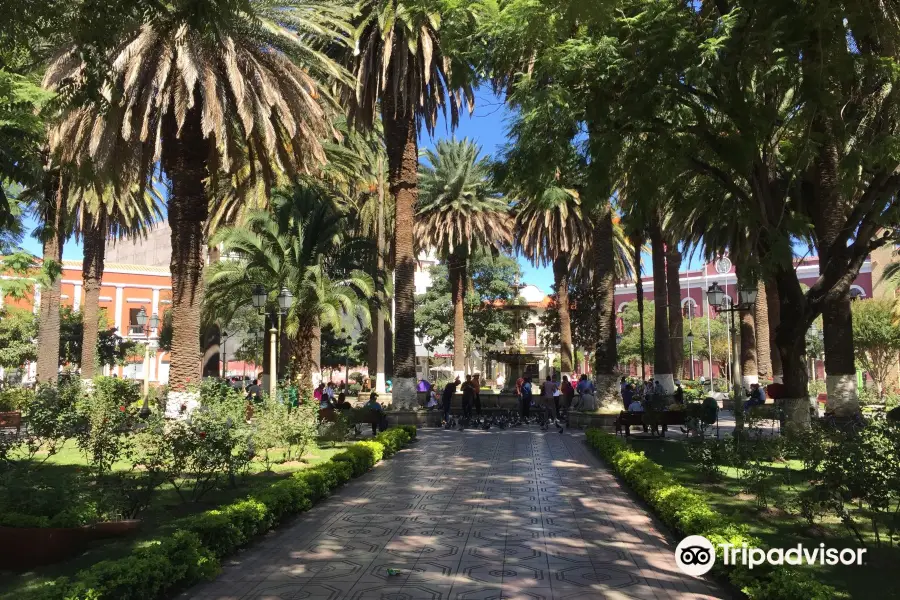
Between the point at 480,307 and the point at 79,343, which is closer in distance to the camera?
the point at 79,343

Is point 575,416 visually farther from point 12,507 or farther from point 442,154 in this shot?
point 442,154

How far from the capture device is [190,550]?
5.78 metres

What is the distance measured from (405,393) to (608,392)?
20.0 ft

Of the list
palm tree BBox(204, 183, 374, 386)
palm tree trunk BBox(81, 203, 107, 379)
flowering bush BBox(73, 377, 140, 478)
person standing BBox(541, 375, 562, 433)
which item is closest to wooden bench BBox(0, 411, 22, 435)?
flowering bush BBox(73, 377, 140, 478)

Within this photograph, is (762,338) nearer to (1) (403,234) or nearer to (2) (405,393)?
(2) (405,393)

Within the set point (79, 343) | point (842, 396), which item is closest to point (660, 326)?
point (842, 396)

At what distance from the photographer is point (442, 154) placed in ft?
113

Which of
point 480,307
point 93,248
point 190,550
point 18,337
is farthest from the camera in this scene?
point 480,307

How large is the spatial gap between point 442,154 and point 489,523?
28603 millimetres

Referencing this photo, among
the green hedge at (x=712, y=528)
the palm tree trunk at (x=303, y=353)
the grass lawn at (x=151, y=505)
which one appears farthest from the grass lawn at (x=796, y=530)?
the palm tree trunk at (x=303, y=353)

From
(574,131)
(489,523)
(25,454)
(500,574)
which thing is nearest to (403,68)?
(574,131)

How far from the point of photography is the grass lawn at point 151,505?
5867 mm

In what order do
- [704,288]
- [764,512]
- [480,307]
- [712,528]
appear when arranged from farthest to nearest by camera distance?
[704,288] < [480,307] < [764,512] < [712,528]

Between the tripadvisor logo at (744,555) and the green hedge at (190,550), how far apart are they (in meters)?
4.32
